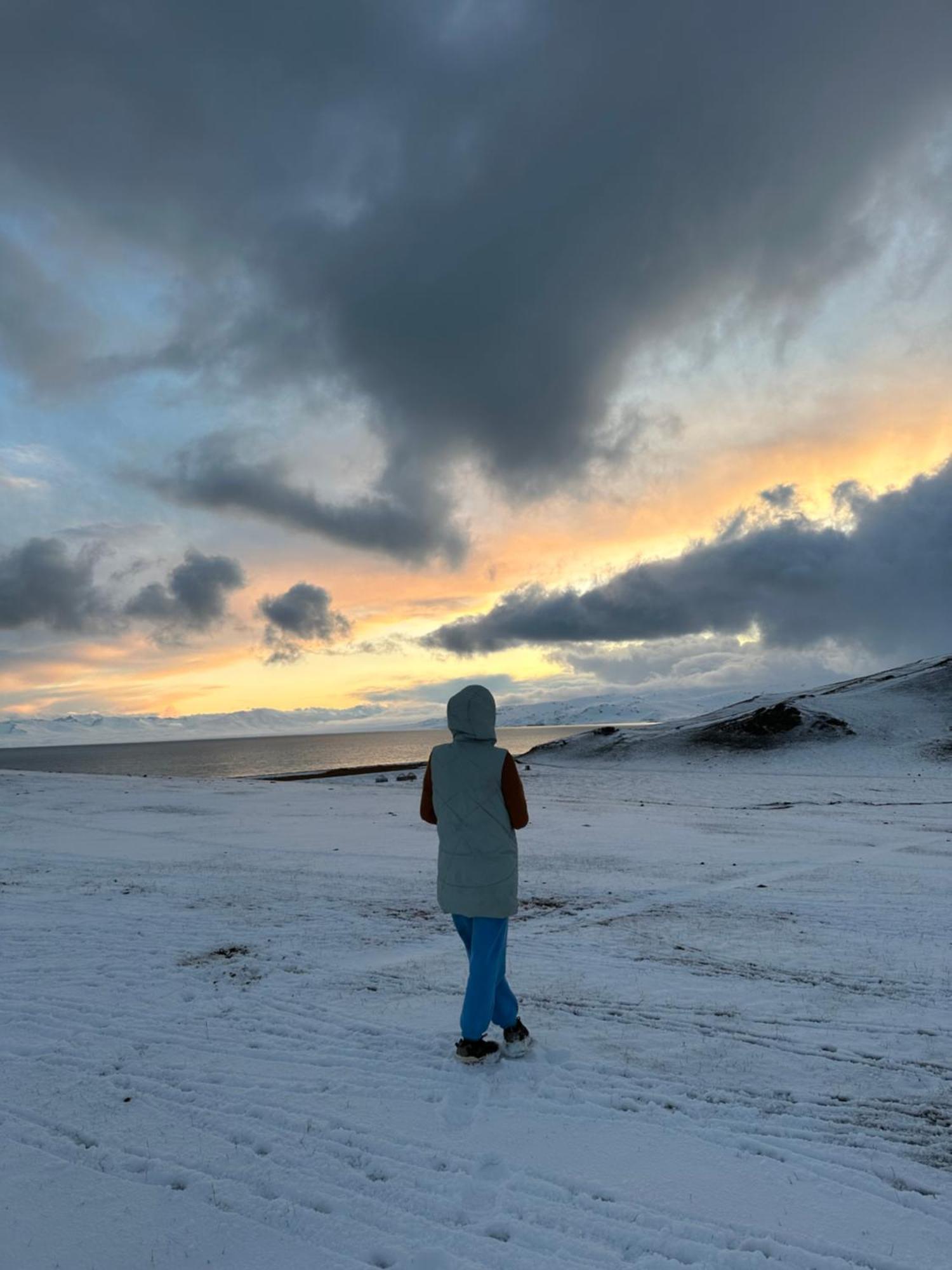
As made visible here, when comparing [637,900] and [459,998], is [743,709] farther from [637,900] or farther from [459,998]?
[459,998]

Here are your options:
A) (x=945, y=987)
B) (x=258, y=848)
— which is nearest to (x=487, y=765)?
(x=945, y=987)

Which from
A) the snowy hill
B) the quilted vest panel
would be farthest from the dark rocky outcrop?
the quilted vest panel

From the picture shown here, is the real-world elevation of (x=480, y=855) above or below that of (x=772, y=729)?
below

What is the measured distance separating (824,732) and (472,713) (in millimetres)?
59117

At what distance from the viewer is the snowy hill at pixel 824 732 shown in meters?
53.5

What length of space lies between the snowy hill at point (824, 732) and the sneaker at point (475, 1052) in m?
51.2

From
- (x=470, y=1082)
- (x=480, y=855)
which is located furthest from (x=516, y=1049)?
(x=480, y=855)

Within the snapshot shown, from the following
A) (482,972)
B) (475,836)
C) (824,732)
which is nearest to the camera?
(482,972)

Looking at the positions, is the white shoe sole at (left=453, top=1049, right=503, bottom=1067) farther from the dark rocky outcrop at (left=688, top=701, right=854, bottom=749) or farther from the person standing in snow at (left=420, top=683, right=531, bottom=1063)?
the dark rocky outcrop at (left=688, top=701, right=854, bottom=749)

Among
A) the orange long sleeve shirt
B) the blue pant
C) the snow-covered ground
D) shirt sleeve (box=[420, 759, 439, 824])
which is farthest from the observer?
shirt sleeve (box=[420, 759, 439, 824])

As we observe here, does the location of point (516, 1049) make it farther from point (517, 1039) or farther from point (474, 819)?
point (474, 819)

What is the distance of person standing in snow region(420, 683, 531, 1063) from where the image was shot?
6.04m

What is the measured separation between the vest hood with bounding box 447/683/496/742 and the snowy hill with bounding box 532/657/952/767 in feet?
169

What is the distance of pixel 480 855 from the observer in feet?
20.0
